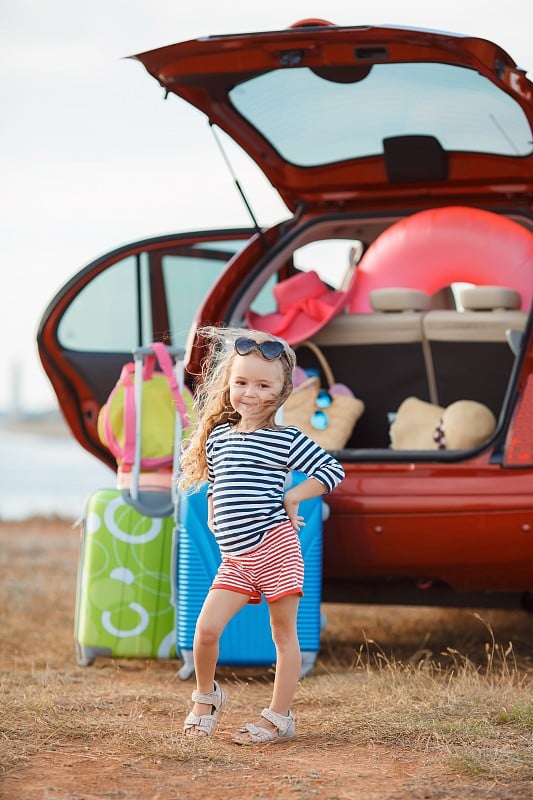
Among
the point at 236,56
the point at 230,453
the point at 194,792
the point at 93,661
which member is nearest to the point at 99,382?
the point at 93,661

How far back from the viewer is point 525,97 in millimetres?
4504

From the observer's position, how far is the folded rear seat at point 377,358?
5504mm

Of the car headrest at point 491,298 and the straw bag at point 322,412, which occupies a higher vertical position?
the car headrest at point 491,298

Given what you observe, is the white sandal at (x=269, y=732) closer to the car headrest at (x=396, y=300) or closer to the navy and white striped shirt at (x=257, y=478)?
the navy and white striped shirt at (x=257, y=478)

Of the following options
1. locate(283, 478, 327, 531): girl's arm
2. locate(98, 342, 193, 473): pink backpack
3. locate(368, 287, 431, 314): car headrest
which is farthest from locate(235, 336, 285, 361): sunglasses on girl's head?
locate(368, 287, 431, 314): car headrest

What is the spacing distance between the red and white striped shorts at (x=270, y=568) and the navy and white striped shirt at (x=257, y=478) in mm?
26

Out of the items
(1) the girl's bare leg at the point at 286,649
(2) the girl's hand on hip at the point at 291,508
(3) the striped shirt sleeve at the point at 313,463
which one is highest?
(3) the striped shirt sleeve at the point at 313,463

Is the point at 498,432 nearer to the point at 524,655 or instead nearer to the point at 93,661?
the point at 524,655

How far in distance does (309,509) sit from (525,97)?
1626 mm

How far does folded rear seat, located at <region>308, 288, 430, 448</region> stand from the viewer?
5504 mm

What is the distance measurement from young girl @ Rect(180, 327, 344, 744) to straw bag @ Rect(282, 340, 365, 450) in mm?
1423

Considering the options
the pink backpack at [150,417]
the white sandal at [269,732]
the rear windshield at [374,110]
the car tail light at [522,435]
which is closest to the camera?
the white sandal at [269,732]

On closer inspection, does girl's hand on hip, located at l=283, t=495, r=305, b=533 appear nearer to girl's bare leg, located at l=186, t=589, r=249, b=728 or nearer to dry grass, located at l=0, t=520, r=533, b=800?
girl's bare leg, located at l=186, t=589, r=249, b=728

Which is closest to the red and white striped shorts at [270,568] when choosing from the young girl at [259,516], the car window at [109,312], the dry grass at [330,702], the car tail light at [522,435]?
the young girl at [259,516]
